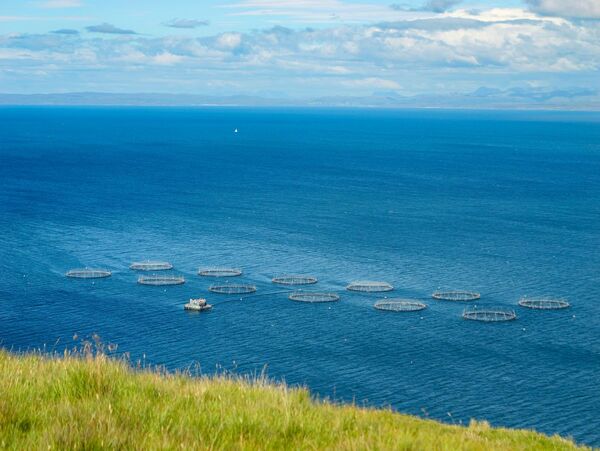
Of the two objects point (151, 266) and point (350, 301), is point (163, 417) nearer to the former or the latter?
point (350, 301)

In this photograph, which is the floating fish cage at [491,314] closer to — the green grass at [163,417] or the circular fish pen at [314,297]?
the circular fish pen at [314,297]

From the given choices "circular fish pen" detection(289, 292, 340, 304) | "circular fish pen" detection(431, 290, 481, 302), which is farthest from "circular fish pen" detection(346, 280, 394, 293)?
"circular fish pen" detection(431, 290, 481, 302)

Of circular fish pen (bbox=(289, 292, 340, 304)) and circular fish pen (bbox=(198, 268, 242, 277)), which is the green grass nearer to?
circular fish pen (bbox=(289, 292, 340, 304))

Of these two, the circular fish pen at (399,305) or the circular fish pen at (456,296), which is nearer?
the circular fish pen at (399,305)

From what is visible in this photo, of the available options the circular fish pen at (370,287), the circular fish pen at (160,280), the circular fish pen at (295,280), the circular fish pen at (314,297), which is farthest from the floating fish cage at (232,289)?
the circular fish pen at (370,287)

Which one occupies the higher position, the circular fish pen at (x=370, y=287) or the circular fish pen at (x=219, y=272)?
the circular fish pen at (x=370, y=287)

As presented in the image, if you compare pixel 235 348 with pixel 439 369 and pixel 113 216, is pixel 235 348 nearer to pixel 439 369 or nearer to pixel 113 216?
pixel 439 369

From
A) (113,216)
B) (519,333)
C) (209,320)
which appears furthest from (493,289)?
(113,216)
